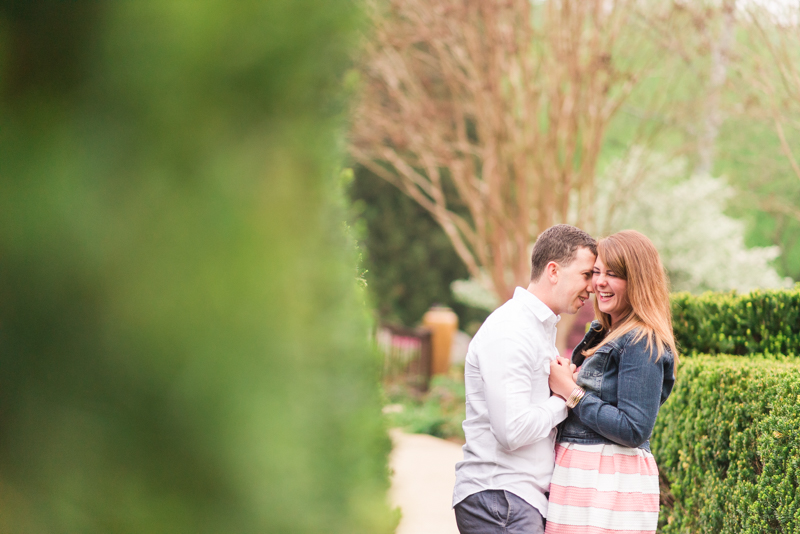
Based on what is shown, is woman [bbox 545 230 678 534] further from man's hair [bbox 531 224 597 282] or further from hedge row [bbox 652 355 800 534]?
hedge row [bbox 652 355 800 534]

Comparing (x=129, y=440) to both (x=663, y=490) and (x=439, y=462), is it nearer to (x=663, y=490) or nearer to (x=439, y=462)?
(x=663, y=490)

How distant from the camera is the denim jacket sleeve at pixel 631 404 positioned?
256 cm

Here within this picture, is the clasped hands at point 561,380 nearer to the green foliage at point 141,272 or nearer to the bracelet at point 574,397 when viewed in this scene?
the bracelet at point 574,397

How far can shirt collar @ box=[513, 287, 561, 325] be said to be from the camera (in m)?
2.68

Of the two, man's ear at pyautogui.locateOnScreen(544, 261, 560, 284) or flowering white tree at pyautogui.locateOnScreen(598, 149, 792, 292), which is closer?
man's ear at pyautogui.locateOnScreen(544, 261, 560, 284)

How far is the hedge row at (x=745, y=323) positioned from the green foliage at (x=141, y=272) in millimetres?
4678

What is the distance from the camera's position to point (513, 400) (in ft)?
8.07

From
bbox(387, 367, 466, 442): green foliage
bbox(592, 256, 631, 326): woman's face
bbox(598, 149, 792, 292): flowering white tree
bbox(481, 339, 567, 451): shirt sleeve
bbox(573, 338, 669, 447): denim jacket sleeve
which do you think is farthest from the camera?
bbox(598, 149, 792, 292): flowering white tree

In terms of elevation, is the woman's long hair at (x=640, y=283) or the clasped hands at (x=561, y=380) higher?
the woman's long hair at (x=640, y=283)

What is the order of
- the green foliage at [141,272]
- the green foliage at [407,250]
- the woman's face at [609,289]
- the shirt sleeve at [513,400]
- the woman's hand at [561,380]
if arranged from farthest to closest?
the green foliage at [407,250] → the woman's face at [609,289] → the woman's hand at [561,380] → the shirt sleeve at [513,400] → the green foliage at [141,272]

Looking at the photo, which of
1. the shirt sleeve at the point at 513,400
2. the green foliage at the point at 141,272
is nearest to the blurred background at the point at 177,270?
the green foliage at the point at 141,272

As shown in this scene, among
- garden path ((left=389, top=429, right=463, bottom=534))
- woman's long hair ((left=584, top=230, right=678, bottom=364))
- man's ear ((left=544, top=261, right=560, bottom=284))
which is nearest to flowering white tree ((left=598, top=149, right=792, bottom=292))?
garden path ((left=389, top=429, right=463, bottom=534))

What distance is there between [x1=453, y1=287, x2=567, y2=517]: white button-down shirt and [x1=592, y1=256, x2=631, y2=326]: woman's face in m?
0.28

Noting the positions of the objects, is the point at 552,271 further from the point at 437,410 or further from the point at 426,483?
the point at 437,410
